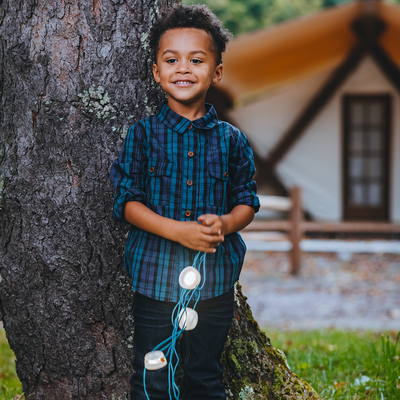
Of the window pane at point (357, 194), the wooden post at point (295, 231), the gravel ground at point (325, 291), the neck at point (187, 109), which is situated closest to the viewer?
the neck at point (187, 109)

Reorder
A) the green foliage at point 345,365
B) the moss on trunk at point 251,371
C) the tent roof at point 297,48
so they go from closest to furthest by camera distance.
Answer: the moss on trunk at point 251,371 → the green foliage at point 345,365 → the tent roof at point 297,48

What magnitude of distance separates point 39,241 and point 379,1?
21.2 ft

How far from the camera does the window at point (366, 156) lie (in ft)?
30.7

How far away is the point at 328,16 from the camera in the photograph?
682 centimetres

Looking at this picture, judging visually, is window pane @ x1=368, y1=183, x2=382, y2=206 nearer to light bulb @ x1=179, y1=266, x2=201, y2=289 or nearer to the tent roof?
the tent roof

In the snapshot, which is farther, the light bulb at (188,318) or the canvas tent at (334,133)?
the canvas tent at (334,133)

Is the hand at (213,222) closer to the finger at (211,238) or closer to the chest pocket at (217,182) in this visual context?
the finger at (211,238)

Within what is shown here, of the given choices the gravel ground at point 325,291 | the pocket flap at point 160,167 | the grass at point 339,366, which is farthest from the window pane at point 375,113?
the pocket flap at point 160,167

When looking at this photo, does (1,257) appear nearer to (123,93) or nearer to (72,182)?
(72,182)

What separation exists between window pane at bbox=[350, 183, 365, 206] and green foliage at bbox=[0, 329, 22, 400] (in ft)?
23.5

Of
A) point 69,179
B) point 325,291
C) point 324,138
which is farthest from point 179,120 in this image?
point 324,138

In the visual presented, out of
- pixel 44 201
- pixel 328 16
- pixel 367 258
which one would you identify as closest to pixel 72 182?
pixel 44 201

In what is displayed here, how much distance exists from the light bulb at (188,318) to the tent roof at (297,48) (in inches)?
225

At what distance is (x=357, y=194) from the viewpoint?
31.5 feet
